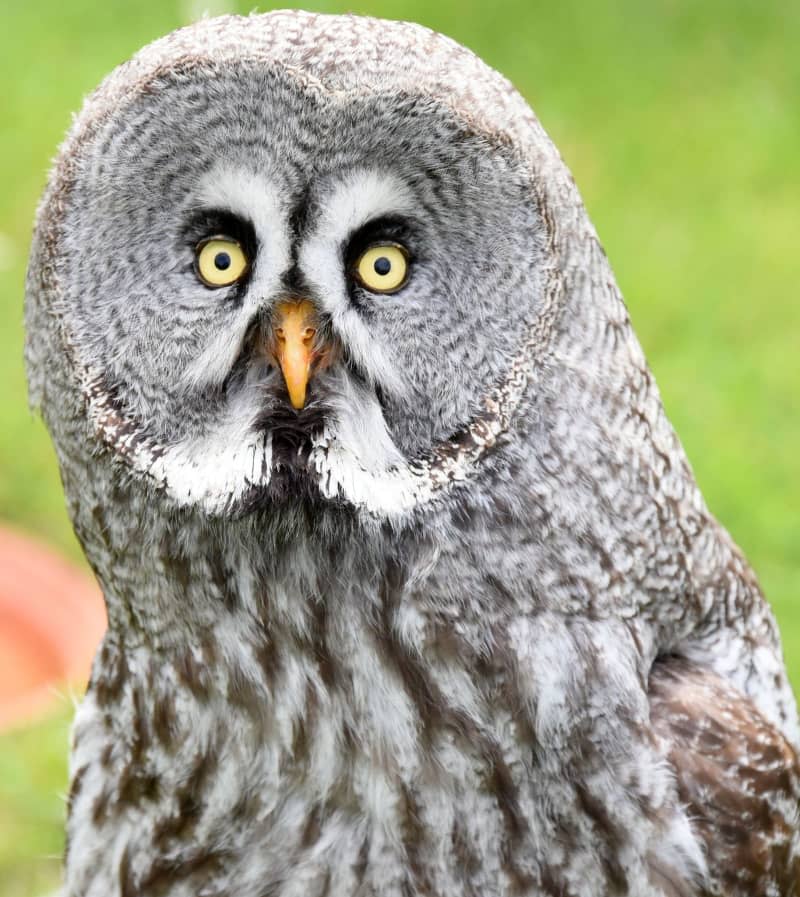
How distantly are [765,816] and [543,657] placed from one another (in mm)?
318

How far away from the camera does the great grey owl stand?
1346 mm

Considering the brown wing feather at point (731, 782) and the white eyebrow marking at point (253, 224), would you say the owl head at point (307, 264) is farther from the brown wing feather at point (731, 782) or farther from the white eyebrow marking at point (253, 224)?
the brown wing feather at point (731, 782)

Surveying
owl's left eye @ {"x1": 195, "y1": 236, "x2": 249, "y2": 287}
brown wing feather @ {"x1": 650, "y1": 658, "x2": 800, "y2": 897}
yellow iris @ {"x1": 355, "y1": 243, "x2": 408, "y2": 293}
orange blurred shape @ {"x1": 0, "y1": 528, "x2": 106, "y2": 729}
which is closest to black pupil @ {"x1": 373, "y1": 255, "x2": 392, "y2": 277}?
yellow iris @ {"x1": 355, "y1": 243, "x2": 408, "y2": 293}

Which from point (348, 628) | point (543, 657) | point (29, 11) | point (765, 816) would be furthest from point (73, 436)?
point (29, 11)

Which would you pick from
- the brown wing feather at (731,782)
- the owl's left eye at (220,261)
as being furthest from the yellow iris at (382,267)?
A: the brown wing feather at (731,782)

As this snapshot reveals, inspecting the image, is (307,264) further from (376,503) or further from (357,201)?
(376,503)

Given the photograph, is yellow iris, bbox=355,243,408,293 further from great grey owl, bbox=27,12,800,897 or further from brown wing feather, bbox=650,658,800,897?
brown wing feather, bbox=650,658,800,897

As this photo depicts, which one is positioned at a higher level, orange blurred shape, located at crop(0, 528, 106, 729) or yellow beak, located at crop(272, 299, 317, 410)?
orange blurred shape, located at crop(0, 528, 106, 729)

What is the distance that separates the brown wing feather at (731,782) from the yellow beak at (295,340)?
1.85 feet

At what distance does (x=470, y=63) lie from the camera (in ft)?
4.68

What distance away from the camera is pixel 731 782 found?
61.9 inches

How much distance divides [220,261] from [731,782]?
2.57 feet

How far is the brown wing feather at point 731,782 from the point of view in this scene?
5.16 feet

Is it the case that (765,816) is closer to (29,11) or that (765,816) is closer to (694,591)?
(694,591)
